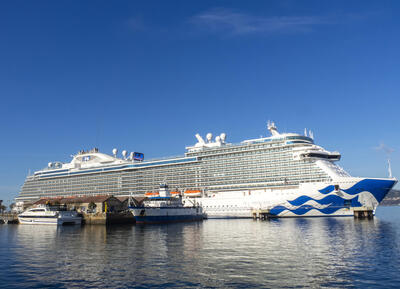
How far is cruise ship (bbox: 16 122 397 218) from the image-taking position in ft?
214

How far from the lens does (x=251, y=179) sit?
79312 millimetres

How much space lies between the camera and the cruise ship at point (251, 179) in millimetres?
65312

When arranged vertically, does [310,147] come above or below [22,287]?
above

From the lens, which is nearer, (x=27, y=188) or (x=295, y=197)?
(x=295, y=197)

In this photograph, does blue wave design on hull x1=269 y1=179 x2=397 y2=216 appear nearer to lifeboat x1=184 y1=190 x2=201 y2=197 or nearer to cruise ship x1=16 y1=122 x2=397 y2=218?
cruise ship x1=16 y1=122 x2=397 y2=218

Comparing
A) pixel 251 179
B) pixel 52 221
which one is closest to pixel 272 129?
pixel 251 179

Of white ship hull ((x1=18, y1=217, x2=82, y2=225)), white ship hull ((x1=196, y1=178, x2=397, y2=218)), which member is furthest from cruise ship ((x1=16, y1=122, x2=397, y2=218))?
white ship hull ((x1=18, y1=217, x2=82, y2=225))

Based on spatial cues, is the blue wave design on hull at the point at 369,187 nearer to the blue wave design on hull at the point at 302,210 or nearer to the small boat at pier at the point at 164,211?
the blue wave design on hull at the point at 302,210

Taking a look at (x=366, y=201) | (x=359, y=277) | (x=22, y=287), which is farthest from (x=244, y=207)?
(x=22, y=287)

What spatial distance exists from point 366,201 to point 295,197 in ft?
44.9

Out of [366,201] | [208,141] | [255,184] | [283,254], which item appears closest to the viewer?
[283,254]

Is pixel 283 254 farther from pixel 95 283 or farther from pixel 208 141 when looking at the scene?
pixel 208 141

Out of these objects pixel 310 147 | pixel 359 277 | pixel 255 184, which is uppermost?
pixel 310 147

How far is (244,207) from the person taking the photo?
7638 cm
